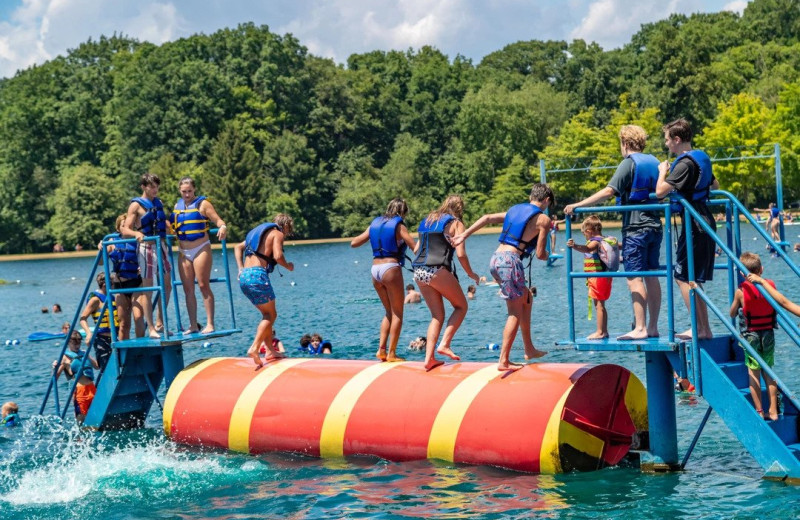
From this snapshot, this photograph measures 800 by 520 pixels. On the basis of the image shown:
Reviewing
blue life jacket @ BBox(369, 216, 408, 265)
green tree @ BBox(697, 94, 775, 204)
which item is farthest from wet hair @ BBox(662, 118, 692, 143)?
green tree @ BBox(697, 94, 775, 204)

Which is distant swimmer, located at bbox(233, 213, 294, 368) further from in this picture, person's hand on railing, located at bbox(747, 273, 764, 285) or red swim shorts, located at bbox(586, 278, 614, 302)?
person's hand on railing, located at bbox(747, 273, 764, 285)

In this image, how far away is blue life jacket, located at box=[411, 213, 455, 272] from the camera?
13.1 m

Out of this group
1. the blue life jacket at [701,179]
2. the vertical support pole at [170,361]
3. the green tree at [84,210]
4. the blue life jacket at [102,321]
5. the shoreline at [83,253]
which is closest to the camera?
the blue life jacket at [701,179]

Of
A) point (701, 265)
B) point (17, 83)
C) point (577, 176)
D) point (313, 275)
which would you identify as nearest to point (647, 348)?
point (701, 265)

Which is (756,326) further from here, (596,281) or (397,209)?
(397,209)

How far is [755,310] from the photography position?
11.6 m

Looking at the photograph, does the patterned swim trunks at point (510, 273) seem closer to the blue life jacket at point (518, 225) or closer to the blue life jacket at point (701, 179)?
the blue life jacket at point (518, 225)

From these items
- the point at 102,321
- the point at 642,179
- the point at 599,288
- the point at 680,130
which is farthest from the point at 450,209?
the point at 102,321

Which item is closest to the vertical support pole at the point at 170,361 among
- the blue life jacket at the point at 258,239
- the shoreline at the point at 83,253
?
the blue life jacket at the point at 258,239

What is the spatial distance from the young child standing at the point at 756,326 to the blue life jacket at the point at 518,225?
237 centimetres

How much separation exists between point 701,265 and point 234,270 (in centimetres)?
5629

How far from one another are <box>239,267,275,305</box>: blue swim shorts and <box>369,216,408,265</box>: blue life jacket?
5.34 feet

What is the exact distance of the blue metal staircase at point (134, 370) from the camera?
614 inches

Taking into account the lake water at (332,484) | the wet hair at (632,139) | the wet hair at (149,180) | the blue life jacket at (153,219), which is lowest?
the lake water at (332,484)
